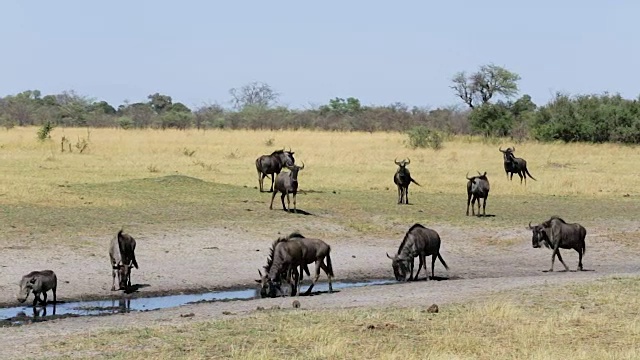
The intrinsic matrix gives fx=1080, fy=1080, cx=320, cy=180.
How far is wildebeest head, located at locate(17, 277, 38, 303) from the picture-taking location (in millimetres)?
15391

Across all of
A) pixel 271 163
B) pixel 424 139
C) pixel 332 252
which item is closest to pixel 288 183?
pixel 332 252

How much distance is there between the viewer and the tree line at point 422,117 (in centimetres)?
5572

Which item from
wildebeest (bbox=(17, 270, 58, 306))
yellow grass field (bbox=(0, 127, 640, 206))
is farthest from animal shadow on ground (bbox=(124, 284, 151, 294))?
yellow grass field (bbox=(0, 127, 640, 206))

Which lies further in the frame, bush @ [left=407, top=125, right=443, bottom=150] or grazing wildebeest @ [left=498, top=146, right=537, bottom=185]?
bush @ [left=407, top=125, right=443, bottom=150]

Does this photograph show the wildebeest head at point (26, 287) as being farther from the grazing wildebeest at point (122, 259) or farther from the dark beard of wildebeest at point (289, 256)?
the dark beard of wildebeest at point (289, 256)

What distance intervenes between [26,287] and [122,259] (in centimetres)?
235

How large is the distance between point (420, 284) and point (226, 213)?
840cm

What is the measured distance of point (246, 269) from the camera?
1972cm

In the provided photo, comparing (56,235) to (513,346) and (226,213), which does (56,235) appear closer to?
(226,213)

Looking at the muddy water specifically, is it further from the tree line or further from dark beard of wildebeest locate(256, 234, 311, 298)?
the tree line

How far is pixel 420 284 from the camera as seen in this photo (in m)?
17.9

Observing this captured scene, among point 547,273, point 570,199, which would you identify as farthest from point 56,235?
point 570,199

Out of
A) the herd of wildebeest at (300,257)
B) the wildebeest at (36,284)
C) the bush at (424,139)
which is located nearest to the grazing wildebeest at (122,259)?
the herd of wildebeest at (300,257)

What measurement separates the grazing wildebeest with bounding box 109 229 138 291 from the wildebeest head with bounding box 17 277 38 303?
190cm
